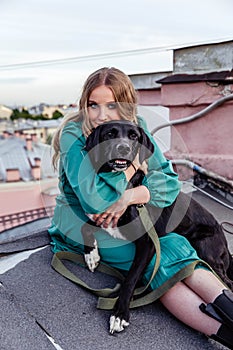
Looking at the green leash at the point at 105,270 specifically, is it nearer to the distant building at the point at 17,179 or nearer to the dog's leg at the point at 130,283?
the dog's leg at the point at 130,283

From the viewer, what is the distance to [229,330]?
2.96 feet

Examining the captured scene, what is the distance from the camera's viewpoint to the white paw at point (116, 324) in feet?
3.13

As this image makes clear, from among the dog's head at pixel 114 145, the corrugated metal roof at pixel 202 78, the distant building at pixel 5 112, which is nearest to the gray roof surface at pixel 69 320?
the dog's head at pixel 114 145

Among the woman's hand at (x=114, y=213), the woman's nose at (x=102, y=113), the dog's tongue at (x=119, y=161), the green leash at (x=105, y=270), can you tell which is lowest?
the green leash at (x=105, y=270)

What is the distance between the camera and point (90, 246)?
1174 mm

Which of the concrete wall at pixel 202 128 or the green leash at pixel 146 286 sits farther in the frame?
the concrete wall at pixel 202 128

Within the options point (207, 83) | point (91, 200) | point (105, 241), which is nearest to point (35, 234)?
point (105, 241)

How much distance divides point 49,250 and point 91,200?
42 cm

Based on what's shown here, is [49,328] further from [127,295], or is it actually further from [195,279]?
[195,279]

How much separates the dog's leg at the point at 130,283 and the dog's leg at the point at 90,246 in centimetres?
16

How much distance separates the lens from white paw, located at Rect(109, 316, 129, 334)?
0.95 metres

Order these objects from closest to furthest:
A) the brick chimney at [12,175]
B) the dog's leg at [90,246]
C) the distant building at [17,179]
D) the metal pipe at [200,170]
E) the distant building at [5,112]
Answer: the dog's leg at [90,246] < the distant building at [5,112] < the metal pipe at [200,170] < the distant building at [17,179] < the brick chimney at [12,175]

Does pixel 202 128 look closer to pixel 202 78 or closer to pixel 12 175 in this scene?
pixel 202 78

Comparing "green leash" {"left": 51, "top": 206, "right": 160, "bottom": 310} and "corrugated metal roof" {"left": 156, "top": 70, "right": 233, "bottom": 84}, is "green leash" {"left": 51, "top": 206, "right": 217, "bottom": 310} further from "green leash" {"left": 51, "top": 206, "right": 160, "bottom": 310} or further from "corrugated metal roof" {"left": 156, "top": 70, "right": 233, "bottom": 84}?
"corrugated metal roof" {"left": 156, "top": 70, "right": 233, "bottom": 84}
